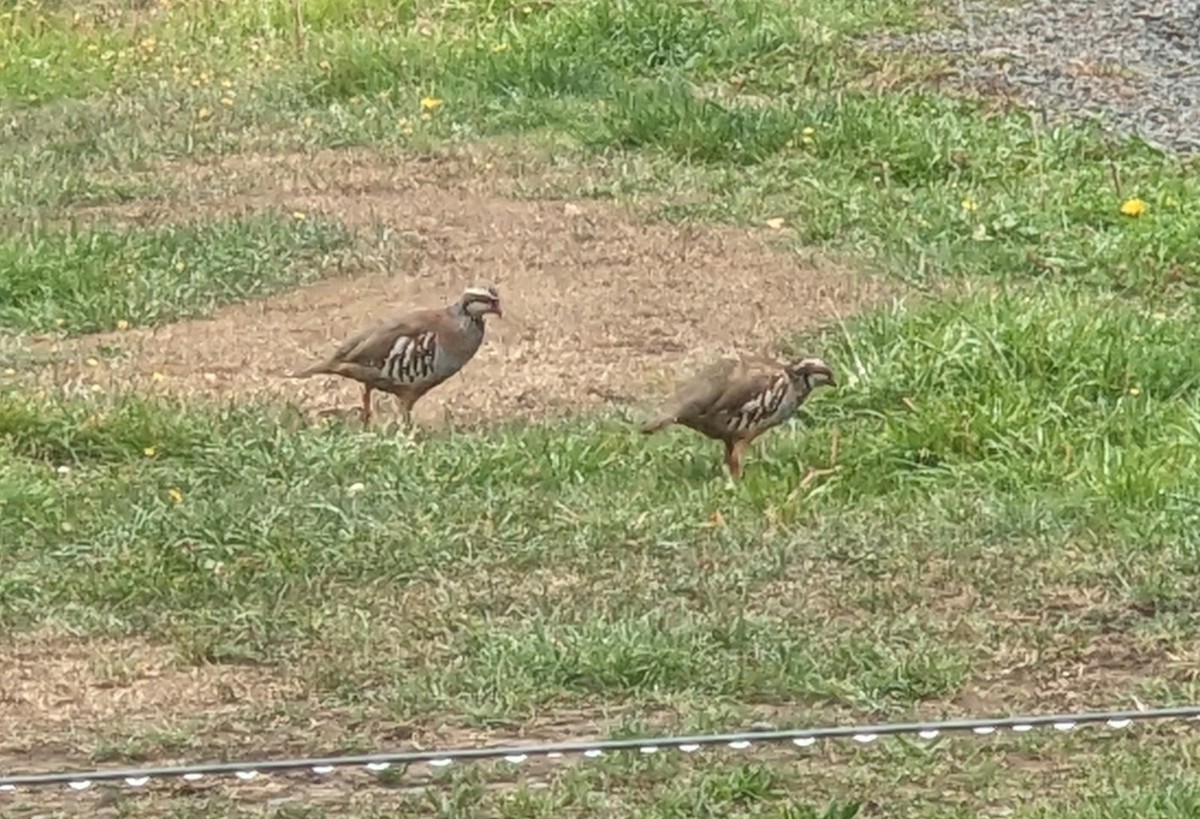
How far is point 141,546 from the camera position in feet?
20.9

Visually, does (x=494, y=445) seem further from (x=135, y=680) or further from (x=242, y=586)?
(x=135, y=680)

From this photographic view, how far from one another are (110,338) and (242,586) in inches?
102

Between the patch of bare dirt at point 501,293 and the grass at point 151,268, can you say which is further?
the grass at point 151,268

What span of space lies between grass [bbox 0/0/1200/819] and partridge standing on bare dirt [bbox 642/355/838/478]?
0.44 feet

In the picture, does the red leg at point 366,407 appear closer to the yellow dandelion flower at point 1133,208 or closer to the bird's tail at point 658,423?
the bird's tail at point 658,423

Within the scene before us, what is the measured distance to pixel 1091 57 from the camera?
41.8ft

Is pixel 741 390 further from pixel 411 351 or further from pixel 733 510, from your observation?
pixel 411 351

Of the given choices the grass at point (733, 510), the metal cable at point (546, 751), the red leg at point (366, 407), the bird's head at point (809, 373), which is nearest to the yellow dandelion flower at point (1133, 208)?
the grass at point (733, 510)

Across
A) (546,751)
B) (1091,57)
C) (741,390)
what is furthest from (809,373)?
(1091,57)

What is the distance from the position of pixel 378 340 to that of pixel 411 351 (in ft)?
0.35

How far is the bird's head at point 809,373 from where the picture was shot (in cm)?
712

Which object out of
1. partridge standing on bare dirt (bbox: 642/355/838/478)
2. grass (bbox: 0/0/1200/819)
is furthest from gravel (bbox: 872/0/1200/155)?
partridge standing on bare dirt (bbox: 642/355/838/478)

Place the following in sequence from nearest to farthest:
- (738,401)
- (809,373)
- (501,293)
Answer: (738,401)
(809,373)
(501,293)

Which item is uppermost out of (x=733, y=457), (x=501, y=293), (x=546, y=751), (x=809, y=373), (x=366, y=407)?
(x=546, y=751)
